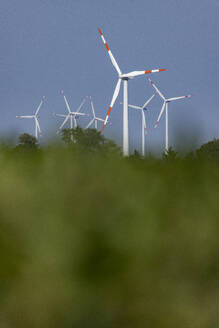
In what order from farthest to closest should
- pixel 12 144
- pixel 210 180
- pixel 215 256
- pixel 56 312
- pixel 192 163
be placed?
pixel 12 144
pixel 192 163
pixel 210 180
pixel 215 256
pixel 56 312

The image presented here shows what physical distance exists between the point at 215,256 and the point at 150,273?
13.3 inches

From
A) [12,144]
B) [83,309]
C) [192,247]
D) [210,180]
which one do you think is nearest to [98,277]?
[83,309]

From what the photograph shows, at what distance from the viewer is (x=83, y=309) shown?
75.4 inches

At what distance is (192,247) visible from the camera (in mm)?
2000

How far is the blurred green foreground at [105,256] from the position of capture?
6.30ft

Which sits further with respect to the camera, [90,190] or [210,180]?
[210,180]

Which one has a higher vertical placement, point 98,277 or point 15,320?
point 98,277

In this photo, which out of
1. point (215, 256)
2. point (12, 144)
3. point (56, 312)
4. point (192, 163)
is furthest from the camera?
point (12, 144)

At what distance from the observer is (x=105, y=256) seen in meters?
1.95

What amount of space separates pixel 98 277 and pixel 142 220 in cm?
33

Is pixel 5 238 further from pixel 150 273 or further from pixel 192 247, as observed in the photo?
pixel 192 247

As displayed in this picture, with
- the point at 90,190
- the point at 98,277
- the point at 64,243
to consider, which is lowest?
the point at 98,277

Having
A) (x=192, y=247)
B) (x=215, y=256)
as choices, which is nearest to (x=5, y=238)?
(x=192, y=247)

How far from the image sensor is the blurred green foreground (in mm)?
1919
